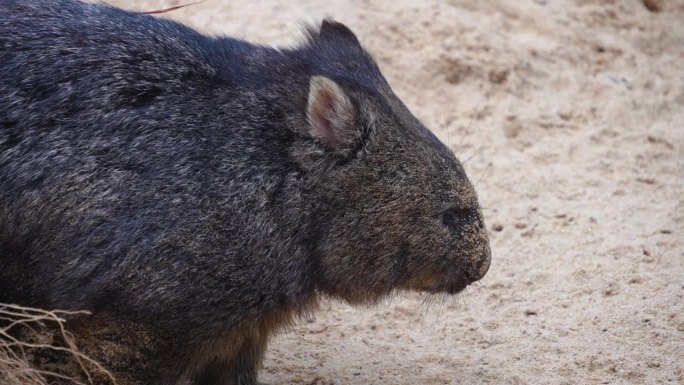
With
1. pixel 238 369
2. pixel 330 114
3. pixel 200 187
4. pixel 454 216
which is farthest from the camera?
pixel 238 369

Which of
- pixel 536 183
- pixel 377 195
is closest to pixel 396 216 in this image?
pixel 377 195

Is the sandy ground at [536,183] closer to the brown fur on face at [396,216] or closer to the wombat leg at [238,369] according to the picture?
the wombat leg at [238,369]

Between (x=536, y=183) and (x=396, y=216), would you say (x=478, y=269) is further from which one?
(x=536, y=183)

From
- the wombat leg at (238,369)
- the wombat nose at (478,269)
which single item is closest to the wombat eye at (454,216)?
the wombat nose at (478,269)

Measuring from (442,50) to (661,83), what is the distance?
196 centimetres

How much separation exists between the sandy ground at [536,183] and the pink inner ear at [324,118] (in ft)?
4.26

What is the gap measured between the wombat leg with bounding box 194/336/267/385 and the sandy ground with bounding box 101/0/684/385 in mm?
310

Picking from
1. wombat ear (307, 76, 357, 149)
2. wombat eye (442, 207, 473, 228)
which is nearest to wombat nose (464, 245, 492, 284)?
wombat eye (442, 207, 473, 228)

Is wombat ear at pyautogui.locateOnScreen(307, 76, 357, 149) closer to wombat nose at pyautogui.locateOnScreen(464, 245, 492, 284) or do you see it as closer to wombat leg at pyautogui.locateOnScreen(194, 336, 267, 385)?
wombat nose at pyautogui.locateOnScreen(464, 245, 492, 284)

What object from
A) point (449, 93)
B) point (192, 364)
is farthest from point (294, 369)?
point (449, 93)

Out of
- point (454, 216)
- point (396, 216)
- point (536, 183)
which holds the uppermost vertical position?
point (396, 216)

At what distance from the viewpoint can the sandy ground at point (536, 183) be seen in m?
5.62

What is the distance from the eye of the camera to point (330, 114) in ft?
15.4

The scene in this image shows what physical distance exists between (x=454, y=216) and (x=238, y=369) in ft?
4.66
